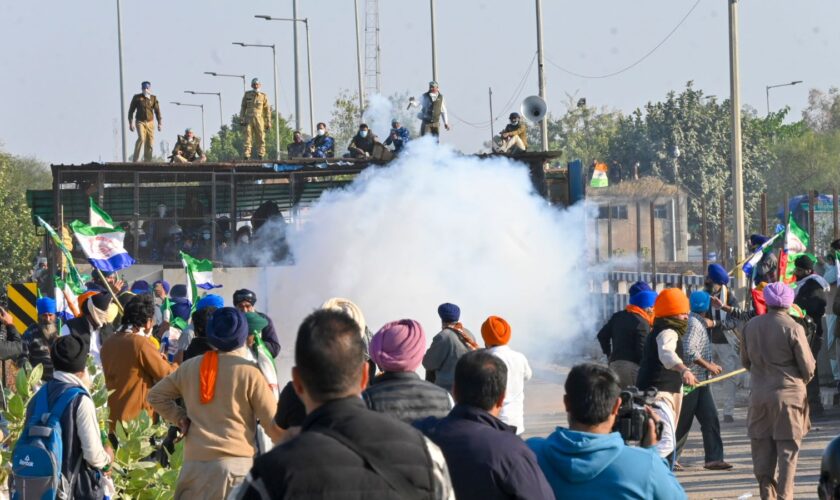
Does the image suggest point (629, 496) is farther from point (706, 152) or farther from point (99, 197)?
point (706, 152)

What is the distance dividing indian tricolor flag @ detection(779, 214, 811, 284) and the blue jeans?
3.80 meters

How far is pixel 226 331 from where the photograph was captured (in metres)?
6.18

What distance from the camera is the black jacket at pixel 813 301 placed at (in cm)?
1290

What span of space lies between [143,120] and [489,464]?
877 inches

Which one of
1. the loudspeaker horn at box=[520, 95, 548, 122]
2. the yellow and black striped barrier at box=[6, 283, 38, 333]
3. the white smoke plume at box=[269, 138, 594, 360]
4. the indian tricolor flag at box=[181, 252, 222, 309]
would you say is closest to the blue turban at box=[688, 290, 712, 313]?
the indian tricolor flag at box=[181, 252, 222, 309]

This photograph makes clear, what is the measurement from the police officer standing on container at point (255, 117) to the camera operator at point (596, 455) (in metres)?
22.9

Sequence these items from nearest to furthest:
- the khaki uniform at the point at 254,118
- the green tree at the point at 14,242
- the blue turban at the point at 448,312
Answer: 1. the blue turban at the point at 448,312
2. the khaki uniform at the point at 254,118
3. the green tree at the point at 14,242

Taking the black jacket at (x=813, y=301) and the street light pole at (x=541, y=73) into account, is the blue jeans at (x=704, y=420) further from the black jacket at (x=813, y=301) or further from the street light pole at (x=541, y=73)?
the street light pole at (x=541, y=73)

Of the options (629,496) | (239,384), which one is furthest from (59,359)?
(629,496)

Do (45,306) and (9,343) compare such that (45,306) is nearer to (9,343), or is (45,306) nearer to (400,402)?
(9,343)

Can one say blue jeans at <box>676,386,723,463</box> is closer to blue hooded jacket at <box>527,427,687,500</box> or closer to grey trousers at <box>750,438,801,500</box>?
grey trousers at <box>750,438,801,500</box>

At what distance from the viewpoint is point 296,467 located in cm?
311

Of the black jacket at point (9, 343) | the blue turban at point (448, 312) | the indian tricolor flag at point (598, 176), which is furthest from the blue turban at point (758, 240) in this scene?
the indian tricolor flag at point (598, 176)

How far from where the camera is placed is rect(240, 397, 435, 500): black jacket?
311cm
